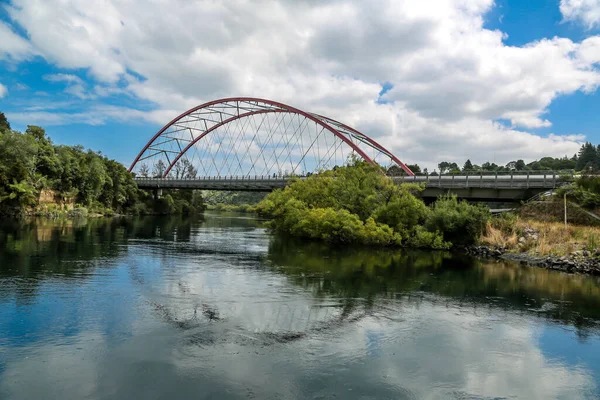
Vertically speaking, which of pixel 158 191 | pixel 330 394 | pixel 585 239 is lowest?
pixel 330 394

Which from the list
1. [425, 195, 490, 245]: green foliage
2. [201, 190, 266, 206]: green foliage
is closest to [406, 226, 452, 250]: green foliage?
[425, 195, 490, 245]: green foliage

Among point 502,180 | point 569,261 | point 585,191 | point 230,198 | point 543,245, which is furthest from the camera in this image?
point 230,198

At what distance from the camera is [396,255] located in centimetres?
3006

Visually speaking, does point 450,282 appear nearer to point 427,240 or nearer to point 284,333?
point 284,333

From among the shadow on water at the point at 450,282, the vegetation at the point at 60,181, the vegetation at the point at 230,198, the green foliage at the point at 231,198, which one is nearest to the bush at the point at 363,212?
the shadow on water at the point at 450,282

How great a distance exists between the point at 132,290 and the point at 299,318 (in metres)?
6.56

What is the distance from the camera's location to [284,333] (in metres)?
11.4

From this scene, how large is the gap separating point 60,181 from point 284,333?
62.7 m

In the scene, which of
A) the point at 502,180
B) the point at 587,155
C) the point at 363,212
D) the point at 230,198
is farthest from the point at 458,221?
the point at 230,198

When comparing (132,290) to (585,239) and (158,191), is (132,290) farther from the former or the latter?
(158,191)

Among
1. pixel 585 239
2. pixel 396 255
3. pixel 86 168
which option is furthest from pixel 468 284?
pixel 86 168

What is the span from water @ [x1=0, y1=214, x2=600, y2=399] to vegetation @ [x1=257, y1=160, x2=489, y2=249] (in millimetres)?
12230

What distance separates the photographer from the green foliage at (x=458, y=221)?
3284cm

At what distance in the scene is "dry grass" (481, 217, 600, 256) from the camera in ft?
87.2
